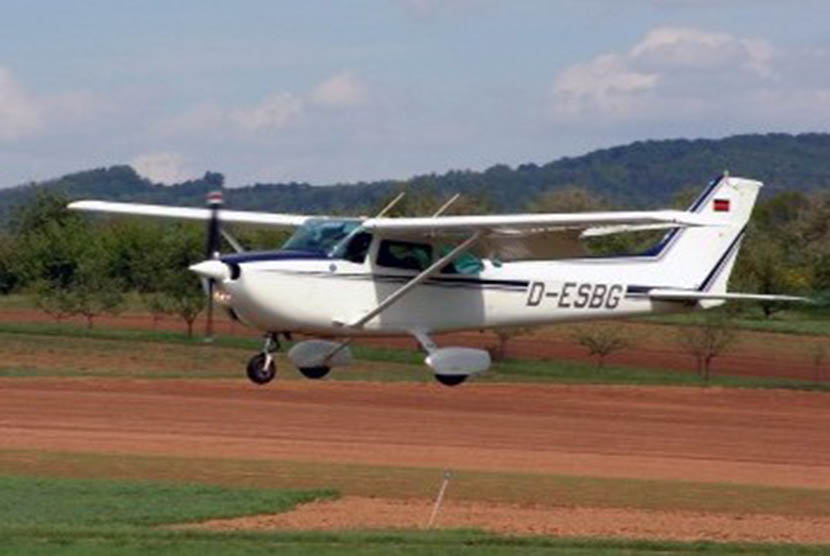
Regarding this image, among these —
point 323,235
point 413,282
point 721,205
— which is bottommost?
point 413,282

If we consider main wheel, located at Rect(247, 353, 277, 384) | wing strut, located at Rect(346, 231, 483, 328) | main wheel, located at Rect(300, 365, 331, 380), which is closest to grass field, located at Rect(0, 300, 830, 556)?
main wheel, located at Rect(247, 353, 277, 384)

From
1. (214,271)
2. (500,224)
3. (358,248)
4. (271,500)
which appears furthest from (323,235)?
(271,500)

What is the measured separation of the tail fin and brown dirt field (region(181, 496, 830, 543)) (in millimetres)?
11219

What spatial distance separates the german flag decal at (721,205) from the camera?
128ft

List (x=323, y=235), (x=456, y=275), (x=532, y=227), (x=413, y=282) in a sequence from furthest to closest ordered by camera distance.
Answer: (x=456, y=275) → (x=413, y=282) → (x=532, y=227) → (x=323, y=235)

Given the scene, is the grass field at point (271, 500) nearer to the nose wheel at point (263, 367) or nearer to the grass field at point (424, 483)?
the grass field at point (424, 483)

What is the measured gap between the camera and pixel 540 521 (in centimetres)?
2653

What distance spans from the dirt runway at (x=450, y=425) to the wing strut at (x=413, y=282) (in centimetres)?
207

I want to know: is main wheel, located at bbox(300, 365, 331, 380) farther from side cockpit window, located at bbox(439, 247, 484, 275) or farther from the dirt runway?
side cockpit window, located at bbox(439, 247, 484, 275)

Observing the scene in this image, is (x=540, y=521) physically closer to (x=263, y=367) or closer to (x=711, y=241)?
(x=263, y=367)

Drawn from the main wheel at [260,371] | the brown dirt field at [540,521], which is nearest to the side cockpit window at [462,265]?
the main wheel at [260,371]

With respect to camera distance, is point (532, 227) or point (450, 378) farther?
point (450, 378)

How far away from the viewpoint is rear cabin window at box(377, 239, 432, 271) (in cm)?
3666

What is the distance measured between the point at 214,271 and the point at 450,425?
7.85 meters
